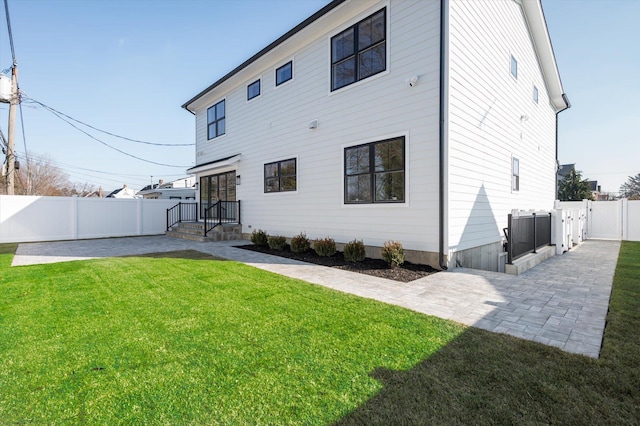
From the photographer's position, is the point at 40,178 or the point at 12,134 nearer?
the point at 12,134

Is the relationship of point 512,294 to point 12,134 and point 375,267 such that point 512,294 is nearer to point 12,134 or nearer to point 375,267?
point 375,267

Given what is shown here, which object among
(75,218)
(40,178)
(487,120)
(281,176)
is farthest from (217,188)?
(40,178)

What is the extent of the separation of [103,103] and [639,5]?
2633 centimetres

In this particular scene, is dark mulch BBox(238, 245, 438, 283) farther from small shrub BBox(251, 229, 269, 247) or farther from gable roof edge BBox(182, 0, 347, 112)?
gable roof edge BBox(182, 0, 347, 112)

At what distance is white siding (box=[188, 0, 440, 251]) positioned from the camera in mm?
6371

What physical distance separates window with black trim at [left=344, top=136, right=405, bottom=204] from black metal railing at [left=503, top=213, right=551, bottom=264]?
227 cm

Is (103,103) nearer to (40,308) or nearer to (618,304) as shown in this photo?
(40,308)

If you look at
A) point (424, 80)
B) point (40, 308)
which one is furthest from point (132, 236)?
point (424, 80)

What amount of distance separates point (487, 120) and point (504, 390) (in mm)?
7273

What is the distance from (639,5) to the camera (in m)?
8.41

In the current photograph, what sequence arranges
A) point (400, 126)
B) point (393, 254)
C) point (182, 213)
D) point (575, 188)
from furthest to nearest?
point (575, 188)
point (182, 213)
point (400, 126)
point (393, 254)

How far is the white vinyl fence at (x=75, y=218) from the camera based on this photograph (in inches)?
452

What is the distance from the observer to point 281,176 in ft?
33.2

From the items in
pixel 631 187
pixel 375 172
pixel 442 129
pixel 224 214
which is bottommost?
pixel 224 214
